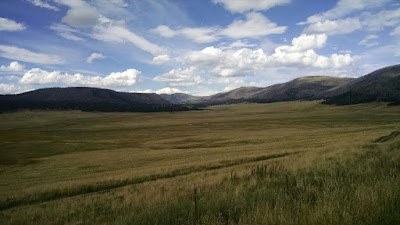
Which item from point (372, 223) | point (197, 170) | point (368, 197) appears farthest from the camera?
point (197, 170)

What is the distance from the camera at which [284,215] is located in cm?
788

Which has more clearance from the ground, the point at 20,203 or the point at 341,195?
the point at 341,195

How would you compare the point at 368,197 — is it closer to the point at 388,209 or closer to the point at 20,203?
the point at 388,209

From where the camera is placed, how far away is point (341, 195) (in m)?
9.20

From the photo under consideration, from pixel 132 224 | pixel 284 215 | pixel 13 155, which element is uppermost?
pixel 284 215

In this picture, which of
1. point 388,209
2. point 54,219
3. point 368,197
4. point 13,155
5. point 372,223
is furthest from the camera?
point 13,155

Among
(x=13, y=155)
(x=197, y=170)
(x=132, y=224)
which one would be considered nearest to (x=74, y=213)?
(x=132, y=224)

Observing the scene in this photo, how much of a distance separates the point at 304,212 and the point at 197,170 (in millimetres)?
25509

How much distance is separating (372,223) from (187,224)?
4.10m

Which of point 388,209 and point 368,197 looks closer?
point 388,209

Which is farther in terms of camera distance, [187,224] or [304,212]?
[187,224]

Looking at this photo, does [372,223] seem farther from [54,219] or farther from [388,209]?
[54,219]

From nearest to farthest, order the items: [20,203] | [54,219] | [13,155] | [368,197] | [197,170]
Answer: [368,197] → [54,219] → [20,203] → [197,170] → [13,155]

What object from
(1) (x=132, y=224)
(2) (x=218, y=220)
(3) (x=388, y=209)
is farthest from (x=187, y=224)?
(3) (x=388, y=209)
